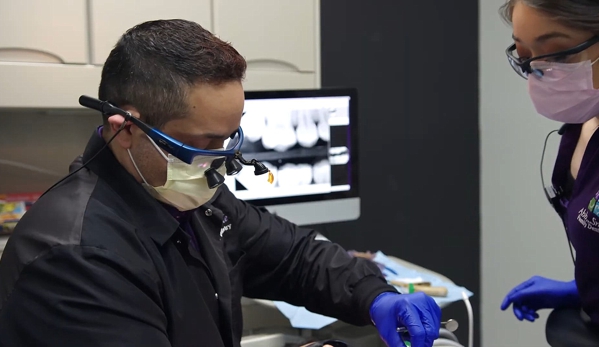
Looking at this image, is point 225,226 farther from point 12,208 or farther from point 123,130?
point 12,208

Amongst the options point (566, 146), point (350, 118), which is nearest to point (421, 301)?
point (566, 146)

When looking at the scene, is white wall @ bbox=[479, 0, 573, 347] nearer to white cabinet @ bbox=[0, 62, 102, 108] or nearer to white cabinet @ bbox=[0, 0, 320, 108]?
white cabinet @ bbox=[0, 0, 320, 108]

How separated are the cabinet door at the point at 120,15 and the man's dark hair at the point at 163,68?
772 mm

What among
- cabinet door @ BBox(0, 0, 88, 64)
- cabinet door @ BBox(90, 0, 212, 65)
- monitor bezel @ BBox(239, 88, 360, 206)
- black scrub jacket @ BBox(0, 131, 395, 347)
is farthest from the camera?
monitor bezel @ BBox(239, 88, 360, 206)

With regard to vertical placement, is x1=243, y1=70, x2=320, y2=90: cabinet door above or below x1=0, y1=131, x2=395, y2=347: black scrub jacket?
above

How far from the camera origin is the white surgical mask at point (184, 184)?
1.08 metres

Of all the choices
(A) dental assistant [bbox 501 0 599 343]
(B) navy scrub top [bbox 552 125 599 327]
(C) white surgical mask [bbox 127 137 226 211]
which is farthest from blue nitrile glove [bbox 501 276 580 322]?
(C) white surgical mask [bbox 127 137 226 211]

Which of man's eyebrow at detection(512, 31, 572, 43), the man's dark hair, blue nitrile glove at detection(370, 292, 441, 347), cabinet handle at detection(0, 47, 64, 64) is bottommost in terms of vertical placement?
blue nitrile glove at detection(370, 292, 441, 347)

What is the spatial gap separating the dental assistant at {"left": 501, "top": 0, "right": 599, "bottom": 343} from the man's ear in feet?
2.54

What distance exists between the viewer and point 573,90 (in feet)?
3.93

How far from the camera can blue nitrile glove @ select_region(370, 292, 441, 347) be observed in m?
1.19

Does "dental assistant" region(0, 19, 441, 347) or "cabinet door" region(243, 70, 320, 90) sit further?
"cabinet door" region(243, 70, 320, 90)

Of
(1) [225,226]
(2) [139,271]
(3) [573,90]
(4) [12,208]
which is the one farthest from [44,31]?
(3) [573,90]

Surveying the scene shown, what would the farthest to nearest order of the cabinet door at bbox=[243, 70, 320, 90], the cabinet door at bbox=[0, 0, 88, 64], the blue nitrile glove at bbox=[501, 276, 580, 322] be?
the cabinet door at bbox=[243, 70, 320, 90], the cabinet door at bbox=[0, 0, 88, 64], the blue nitrile glove at bbox=[501, 276, 580, 322]
